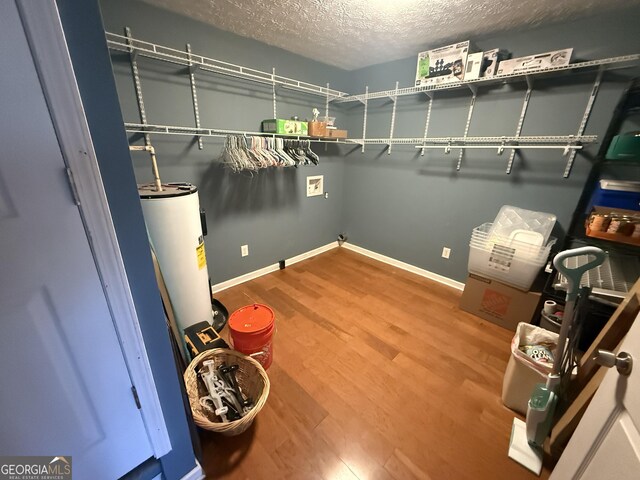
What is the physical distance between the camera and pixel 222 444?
3.99 ft

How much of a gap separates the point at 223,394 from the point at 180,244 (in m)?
0.89

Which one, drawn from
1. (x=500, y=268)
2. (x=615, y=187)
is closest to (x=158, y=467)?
(x=500, y=268)

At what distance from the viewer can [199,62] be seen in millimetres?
1847

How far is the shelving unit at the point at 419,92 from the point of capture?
5.28ft

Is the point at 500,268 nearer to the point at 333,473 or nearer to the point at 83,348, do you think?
the point at 333,473

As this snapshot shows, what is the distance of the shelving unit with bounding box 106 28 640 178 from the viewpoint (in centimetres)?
161

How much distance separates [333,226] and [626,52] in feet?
9.17

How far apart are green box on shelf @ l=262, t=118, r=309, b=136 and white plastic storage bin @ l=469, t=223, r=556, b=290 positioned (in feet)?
5.97

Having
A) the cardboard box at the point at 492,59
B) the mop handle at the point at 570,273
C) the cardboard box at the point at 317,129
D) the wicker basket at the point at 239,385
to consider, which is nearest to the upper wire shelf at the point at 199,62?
the cardboard box at the point at 317,129

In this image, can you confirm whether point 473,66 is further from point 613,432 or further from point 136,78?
point 136,78

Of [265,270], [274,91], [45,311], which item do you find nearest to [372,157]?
[274,91]

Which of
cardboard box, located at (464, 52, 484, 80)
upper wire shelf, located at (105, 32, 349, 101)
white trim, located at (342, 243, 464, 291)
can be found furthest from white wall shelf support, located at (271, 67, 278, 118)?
white trim, located at (342, 243, 464, 291)

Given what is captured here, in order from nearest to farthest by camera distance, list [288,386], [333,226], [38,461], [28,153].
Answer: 1. [28,153]
2. [38,461]
3. [288,386]
4. [333,226]

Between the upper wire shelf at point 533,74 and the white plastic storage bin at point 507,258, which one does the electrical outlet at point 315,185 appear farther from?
the white plastic storage bin at point 507,258
